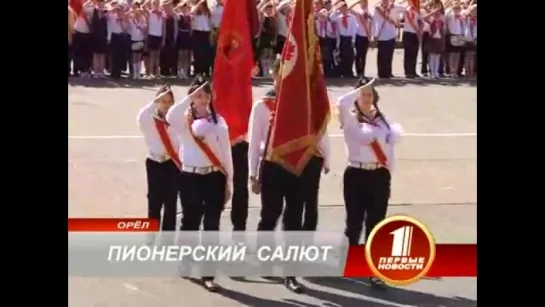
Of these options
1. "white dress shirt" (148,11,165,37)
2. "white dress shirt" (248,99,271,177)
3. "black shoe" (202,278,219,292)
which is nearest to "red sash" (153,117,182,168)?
"white dress shirt" (248,99,271,177)

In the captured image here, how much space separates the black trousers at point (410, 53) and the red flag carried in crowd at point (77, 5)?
2032 mm

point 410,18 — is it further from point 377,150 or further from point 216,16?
point 216,16

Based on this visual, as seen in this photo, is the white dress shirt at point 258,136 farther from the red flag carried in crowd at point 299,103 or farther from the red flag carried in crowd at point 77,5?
the red flag carried in crowd at point 77,5

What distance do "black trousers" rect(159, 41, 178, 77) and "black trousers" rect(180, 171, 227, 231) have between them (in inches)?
20.7

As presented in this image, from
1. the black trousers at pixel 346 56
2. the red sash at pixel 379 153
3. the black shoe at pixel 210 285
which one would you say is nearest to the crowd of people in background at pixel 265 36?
the black trousers at pixel 346 56

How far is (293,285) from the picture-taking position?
19.0 ft

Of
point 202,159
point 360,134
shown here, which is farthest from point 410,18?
point 202,159

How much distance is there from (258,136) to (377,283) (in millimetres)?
947

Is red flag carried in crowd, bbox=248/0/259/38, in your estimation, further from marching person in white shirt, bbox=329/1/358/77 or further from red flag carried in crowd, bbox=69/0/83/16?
red flag carried in crowd, bbox=69/0/83/16

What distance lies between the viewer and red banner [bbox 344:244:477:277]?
5.79 m

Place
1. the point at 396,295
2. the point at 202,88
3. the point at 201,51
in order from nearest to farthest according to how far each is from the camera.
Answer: the point at 202,88, the point at 396,295, the point at 201,51
